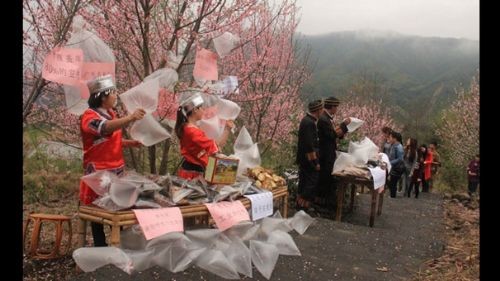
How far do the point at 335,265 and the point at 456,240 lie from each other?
2674mm

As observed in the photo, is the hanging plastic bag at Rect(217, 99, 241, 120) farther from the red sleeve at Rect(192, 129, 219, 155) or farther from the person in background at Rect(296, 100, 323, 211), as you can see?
the person in background at Rect(296, 100, 323, 211)

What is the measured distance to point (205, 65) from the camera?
4.54 metres

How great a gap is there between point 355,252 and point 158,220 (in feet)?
7.91

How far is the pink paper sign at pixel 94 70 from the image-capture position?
3.77m

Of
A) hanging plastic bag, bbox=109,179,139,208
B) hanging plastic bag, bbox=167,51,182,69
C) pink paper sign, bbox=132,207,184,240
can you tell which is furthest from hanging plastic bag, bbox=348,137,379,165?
hanging plastic bag, bbox=109,179,139,208

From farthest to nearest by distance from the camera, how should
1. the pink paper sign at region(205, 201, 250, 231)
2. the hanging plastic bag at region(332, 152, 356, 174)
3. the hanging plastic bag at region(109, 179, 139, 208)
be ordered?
the hanging plastic bag at region(332, 152, 356, 174), the pink paper sign at region(205, 201, 250, 231), the hanging plastic bag at region(109, 179, 139, 208)

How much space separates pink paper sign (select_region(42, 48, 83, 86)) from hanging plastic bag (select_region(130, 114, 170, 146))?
24.1 inches

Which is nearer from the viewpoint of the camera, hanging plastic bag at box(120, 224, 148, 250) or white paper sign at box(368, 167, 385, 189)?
hanging plastic bag at box(120, 224, 148, 250)


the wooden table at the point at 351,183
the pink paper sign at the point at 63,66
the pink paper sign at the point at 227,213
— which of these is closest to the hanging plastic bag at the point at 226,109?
the pink paper sign at the point at 227,213

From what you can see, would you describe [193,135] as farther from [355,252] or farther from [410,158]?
[410,158]

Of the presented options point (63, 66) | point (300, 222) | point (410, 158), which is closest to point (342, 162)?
point (300, 222)

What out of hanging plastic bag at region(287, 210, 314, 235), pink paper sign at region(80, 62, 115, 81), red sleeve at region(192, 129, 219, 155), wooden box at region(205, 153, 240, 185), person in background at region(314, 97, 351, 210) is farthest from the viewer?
person in background at region(314, 97, 351, 210)

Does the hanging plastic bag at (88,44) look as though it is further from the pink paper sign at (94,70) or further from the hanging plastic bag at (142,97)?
the hanging plastic bag at (142,97)

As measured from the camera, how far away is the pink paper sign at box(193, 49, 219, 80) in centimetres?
448
